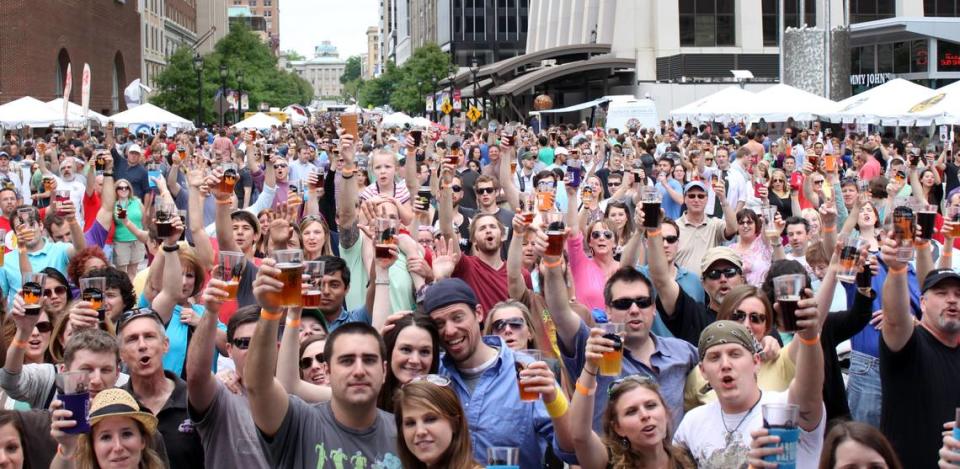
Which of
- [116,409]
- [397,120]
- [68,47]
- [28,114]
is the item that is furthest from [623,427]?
[68,47]

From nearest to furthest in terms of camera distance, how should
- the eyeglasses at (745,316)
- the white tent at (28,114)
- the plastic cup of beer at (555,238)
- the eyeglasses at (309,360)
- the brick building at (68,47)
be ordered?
the eyeglasses at (309,360), the plastic cup of beer at (555,238), the eyeglasses at (745,316), the white tent at (28,114), the brick building at (68,47)

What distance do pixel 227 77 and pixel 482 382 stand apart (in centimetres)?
5743

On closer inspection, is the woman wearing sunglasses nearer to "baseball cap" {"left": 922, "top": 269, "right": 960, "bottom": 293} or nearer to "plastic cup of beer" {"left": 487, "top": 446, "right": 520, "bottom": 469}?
"plastic cup of beer" {"left": 487, "top": 446, "right": 520, "bottom": 469}

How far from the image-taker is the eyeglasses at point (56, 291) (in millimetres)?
7504

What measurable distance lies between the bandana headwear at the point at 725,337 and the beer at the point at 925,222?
162 centimetres

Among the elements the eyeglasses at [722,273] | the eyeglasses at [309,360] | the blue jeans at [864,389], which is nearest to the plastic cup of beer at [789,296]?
the eyeglasses at [309,360]

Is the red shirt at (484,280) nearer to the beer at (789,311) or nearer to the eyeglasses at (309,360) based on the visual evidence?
the eyeglasses at (309,360)

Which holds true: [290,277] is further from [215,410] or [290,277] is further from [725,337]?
[725,337]

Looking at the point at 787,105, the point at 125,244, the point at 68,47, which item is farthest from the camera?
the point at 68,47

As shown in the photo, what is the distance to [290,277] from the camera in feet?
15.9

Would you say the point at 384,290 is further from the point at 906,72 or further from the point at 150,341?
the point at 906,72

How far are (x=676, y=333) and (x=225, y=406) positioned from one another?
10.3 feet

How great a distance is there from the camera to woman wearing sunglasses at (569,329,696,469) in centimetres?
487

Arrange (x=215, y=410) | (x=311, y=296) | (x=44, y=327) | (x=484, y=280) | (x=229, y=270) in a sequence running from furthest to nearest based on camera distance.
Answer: (x=484, y=280) < (x=44, y=327) < (x=229, y=270) < (x=311, y=296) < (x=215, y=410)
